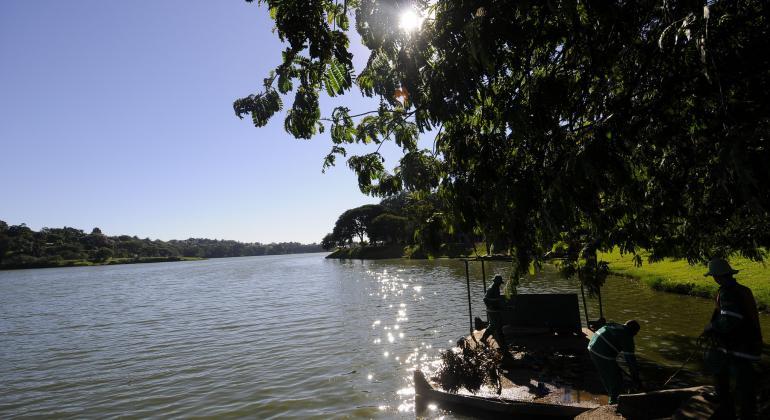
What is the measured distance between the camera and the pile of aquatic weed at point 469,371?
29.7ft

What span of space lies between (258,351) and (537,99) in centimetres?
1446

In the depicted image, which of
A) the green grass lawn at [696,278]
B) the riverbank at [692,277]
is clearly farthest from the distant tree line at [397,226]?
the green grass lawn at [696,278]

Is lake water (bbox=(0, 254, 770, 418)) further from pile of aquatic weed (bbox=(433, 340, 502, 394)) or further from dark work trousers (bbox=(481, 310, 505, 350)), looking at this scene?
dark work trousers (bbox=(481, 310, 505, 350))

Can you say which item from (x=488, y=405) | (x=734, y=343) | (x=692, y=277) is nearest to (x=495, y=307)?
Answer: (x=488, y=405)

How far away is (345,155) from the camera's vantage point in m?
7.21

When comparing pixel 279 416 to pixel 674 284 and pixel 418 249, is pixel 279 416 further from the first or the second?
pixel 674 284

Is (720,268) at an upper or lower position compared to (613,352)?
upper

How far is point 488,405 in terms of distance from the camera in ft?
27.0

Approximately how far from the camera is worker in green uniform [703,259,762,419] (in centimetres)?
569

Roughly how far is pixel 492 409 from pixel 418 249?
3.90 m

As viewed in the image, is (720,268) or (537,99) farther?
(720,268)

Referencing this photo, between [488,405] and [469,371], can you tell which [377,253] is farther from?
[488,405]

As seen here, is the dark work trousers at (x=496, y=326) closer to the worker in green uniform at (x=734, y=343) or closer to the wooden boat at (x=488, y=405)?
the wooden boat at (x=488, y=405)

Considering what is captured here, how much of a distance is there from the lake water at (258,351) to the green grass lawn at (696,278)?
34.7 inches
